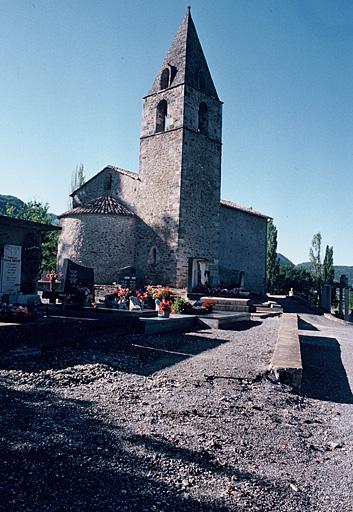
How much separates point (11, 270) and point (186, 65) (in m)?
19.9

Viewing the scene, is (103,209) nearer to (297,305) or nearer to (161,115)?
(161,115)

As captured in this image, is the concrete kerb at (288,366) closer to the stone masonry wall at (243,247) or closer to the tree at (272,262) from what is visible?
the stone masonry wall at (243,247)

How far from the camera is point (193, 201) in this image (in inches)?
966

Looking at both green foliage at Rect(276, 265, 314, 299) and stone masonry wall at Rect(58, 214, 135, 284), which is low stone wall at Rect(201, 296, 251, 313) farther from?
green foliage at Rect(276, 265, 314, 299)

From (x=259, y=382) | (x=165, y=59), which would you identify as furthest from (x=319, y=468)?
(x=165, y=59)

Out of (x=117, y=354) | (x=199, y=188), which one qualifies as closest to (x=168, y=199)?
(x=199, y=188)

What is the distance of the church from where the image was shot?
78.2ft

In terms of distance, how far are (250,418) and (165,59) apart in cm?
2676

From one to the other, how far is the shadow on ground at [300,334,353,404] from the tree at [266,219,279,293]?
31.5m

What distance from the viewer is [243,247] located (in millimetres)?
30844

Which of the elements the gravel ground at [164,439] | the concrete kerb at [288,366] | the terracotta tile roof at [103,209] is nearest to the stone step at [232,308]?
the concrete kerb at [288,366]

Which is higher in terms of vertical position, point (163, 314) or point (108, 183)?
point (108, 183)

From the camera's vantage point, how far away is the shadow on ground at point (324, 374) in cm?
612

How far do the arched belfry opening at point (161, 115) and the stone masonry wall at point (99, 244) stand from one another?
686cm
